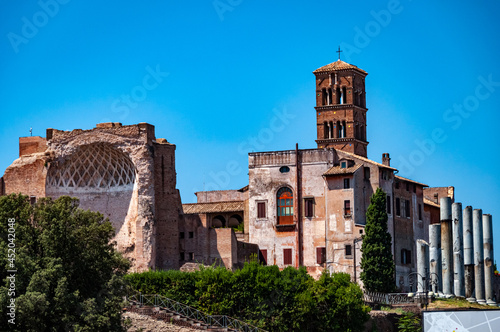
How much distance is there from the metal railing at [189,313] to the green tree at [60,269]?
17.5 ft

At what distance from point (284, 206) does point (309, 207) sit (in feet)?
5.56

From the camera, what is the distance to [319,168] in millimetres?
67938

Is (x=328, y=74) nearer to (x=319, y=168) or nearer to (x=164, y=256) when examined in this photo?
(x=319, y=168)

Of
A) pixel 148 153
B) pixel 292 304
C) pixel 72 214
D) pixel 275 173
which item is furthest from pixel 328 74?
pixel 72 214

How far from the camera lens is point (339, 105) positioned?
273ft

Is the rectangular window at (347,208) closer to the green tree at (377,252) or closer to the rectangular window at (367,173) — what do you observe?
the rectangular window at (367,173)

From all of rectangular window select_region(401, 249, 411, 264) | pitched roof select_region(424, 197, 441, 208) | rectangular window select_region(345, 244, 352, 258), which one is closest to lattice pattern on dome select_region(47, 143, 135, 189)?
rectangular window select_region(345, 244, 352, 258)

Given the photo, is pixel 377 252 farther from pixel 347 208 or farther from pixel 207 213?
pixel 207 213

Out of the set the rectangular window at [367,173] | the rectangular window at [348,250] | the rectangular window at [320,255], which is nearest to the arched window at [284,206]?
the rectangular window at [320,255]

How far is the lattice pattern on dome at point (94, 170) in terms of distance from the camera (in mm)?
66625

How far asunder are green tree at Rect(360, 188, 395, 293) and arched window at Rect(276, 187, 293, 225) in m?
6.27

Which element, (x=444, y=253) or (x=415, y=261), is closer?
(x=444, y=253)

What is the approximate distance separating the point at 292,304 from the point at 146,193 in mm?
14139

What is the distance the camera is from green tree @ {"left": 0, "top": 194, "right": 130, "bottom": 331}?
44.5 metres
